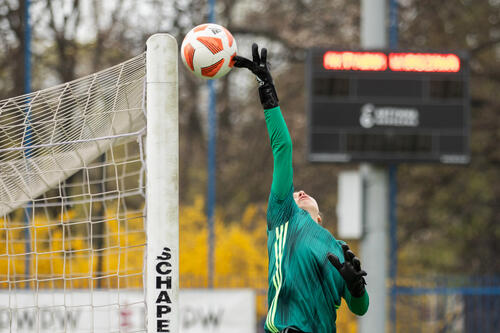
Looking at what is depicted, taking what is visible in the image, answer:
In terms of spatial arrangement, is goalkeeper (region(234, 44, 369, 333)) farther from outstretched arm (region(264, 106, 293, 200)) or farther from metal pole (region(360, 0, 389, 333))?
metal pole (region(360, 0, 389, 333))

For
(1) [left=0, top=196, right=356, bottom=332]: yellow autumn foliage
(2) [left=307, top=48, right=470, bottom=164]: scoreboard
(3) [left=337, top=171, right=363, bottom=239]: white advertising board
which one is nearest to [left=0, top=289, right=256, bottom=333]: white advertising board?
(1) [left=0, top=196, right=356, bottom=332]: yellow autumn foliage

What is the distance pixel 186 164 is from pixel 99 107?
1052 centimetres

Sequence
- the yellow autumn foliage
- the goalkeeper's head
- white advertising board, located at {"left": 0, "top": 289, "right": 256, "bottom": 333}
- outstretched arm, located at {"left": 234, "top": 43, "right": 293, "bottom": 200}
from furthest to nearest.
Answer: the yellow autumn foliage → white advertising board, located at {"left": 0, "top": 289, "right": 256, "bottom": 333} → the goalkeeper's head → outstretched arm, located at {"left": 234, "top": 43, "right": 293, "bottom": 200}

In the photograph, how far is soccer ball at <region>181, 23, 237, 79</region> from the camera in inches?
178

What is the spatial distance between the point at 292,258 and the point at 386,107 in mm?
5411

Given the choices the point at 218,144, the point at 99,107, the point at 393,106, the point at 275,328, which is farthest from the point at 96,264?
the point at 275,328

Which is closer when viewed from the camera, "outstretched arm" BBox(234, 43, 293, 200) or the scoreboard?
"outstretched arm" BBox(234, 43, 293, 200)

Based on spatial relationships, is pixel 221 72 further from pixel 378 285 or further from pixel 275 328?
pixel 378 285

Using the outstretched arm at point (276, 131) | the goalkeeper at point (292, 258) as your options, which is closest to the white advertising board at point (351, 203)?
the goalkeeper at point (292, 258)

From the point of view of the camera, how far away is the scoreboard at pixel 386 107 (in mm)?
9094

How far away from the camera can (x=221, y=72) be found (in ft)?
15.0

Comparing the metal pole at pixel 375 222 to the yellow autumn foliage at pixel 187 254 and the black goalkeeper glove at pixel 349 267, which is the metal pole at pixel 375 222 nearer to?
the yellow autumn foliage at pixel 187 254

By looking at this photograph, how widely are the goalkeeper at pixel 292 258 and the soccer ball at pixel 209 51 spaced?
343mm

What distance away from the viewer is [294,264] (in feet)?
13.4
